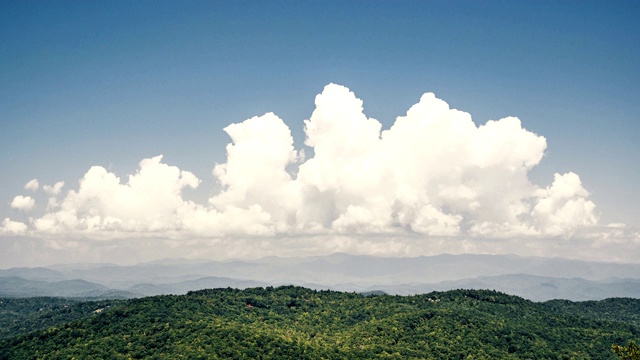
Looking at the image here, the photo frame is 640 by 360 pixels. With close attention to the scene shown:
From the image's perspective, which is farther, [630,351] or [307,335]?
[307,335]

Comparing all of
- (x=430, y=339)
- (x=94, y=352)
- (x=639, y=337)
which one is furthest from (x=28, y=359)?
(x=639, y=337)

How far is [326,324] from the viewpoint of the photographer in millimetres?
191250

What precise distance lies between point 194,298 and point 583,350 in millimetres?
156321

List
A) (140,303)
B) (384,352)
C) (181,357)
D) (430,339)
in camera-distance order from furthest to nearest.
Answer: (140,303) < (430,339) < (384,352) < (181,357)

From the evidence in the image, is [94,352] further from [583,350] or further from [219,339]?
[583,350]

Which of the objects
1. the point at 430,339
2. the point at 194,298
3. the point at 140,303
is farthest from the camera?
the point at 194,298

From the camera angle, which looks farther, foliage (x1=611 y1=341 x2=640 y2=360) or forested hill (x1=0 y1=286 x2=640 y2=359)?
forested hill (x1=0 y1=286 x2=640 y2=359)

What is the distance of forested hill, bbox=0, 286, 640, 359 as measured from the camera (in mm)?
139500

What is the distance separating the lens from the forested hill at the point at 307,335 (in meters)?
140

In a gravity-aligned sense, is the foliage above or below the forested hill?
above

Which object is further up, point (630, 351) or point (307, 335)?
point (630, 351)

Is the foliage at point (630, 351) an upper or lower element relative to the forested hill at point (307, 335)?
upper

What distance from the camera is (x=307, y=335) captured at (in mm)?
171375

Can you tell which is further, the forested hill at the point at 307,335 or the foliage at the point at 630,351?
the forested hill at the point at 307,335
